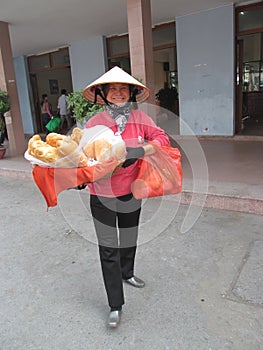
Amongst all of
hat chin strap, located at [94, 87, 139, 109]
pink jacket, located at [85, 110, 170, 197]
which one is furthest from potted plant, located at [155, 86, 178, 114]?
pink jacket, located at [85, 110, 170, 197]

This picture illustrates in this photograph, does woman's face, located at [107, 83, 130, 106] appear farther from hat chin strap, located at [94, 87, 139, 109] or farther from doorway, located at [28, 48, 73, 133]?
doorway, located at [28, 48, 73, 133]

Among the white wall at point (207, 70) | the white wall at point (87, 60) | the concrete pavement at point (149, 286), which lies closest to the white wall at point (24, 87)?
the white wall at point (87, 60)

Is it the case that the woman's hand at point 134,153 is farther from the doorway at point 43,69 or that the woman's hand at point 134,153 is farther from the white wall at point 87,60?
the doorway at point 43,69

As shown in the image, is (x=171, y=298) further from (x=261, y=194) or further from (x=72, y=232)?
(x=261, y=194)

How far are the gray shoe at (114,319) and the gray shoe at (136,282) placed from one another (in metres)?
0.36

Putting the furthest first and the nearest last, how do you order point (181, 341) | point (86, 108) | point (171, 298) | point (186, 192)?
point (86, 108)
point (186, 192)
point (171, 298)
point (181, 341)

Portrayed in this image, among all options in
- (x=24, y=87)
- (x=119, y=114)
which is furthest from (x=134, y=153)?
(x=24, y=87)

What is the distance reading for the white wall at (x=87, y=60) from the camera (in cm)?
893

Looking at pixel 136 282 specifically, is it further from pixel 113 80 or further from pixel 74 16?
pixel 74 16

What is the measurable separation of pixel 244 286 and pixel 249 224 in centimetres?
107

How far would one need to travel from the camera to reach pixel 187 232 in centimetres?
313

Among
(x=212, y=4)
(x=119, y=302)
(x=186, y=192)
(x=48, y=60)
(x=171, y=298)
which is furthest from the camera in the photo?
(x=48, y=60)

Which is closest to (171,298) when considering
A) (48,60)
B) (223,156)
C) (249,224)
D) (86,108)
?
(249,224)

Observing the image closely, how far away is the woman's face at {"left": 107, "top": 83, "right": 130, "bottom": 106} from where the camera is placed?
6.16ft
